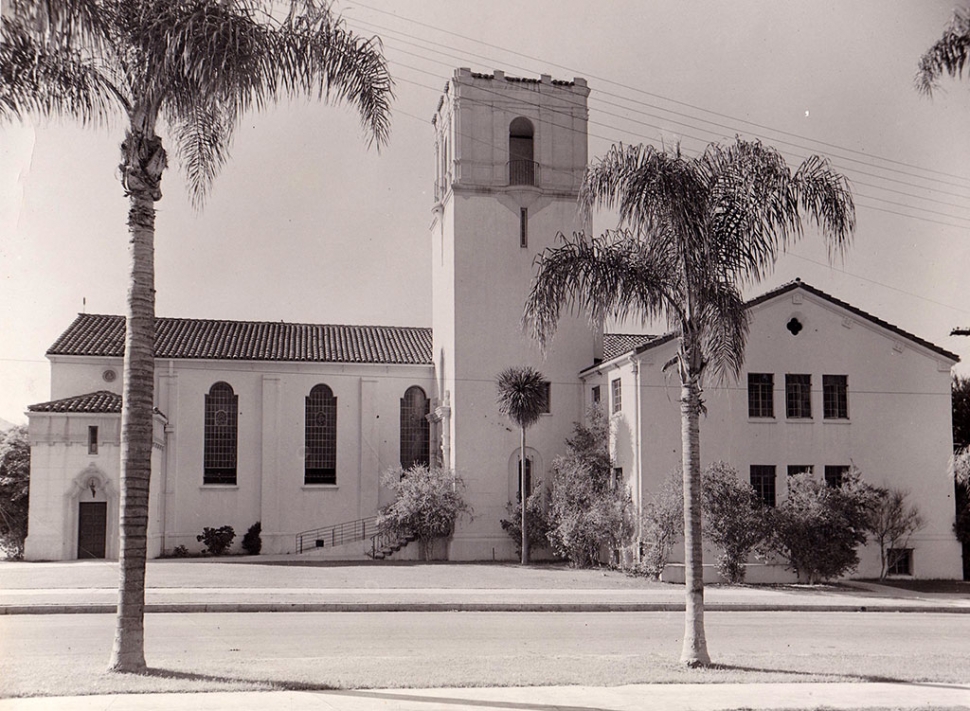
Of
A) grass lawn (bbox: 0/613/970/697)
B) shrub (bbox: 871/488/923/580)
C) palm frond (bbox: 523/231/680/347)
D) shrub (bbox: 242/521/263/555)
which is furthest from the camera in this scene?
shrub (bbox: 242/521/263/555)

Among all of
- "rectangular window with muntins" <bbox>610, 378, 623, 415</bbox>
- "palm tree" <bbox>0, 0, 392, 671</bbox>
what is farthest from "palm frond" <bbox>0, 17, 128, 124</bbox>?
"rectangular window with muntins" <bbox>610, 378, 623, 415</bbox>

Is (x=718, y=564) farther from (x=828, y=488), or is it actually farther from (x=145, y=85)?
(x=145, y=85)

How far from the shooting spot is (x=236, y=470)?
41.7 m

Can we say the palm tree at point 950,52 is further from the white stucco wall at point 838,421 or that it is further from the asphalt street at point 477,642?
the white stucco wall at point 838,421

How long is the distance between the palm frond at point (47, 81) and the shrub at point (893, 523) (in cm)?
2688

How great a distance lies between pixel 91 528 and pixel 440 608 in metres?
19.6

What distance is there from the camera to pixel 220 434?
Answer: 4203cm

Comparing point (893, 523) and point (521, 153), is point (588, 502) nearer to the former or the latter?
point (893, 523)

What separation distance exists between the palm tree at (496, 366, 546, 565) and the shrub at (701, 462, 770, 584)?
796 cm

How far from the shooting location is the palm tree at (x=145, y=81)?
12141mm

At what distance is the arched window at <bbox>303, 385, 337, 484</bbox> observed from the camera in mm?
42500

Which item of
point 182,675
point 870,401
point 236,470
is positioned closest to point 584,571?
point 870,401

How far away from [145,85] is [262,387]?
30.6m

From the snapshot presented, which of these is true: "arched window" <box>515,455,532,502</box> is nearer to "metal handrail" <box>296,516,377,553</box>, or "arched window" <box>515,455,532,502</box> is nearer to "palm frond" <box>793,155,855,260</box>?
"metal handrail" <box>296,516,377,553</box>
